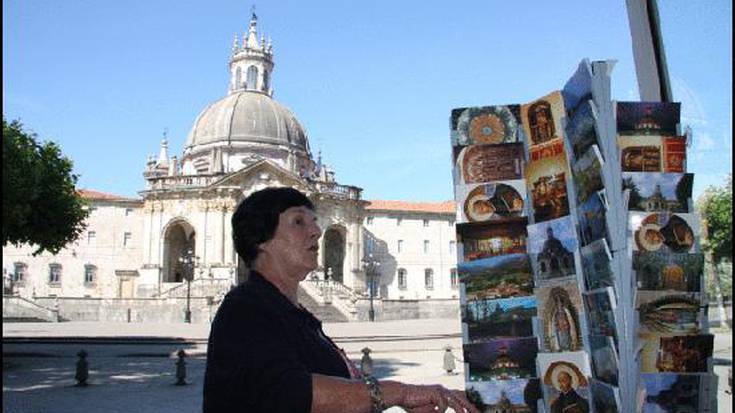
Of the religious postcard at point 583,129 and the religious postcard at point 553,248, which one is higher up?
the religious postcard at point 583,129

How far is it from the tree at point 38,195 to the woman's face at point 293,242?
1737 cm

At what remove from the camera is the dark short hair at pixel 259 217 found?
2773 mm

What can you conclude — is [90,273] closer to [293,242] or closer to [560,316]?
[560,316]

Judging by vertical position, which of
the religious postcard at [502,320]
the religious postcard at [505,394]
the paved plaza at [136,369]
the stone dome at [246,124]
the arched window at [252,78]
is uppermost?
the arched window at [252,78]

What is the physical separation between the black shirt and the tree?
17.6 metres

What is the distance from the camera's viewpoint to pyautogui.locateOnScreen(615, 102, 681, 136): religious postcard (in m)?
3.42

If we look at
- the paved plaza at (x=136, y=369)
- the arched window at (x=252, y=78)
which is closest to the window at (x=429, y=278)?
the arched window at (x=252, y=78)

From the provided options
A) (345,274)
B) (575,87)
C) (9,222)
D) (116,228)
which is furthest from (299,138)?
(575,87)

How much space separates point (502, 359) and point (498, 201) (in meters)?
0.94

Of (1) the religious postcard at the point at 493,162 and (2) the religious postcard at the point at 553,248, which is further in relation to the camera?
(1) the religious postcard at the point at 493,162

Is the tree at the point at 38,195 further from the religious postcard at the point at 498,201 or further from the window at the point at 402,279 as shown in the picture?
the window at the point at 402,279

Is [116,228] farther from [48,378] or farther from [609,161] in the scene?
[609,161]

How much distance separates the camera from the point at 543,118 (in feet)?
12.5

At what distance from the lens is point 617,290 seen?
10.6 feet
